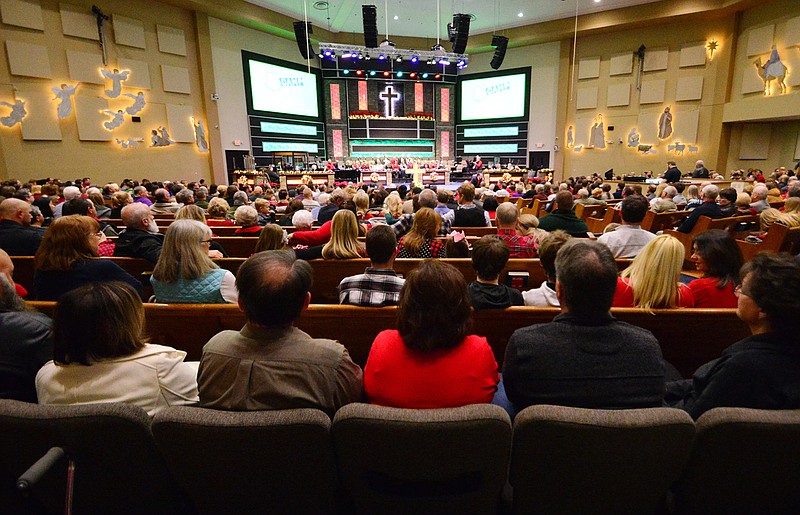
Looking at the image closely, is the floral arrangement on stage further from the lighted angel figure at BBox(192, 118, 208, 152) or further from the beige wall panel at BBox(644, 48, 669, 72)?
the beige wall panel at BBox(644, 48, 669, 72)

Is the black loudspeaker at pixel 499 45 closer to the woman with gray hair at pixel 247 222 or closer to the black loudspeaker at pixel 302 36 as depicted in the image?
the black loudspeaker at pixel 302 36

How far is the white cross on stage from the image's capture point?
695 inches

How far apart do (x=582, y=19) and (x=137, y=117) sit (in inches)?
576

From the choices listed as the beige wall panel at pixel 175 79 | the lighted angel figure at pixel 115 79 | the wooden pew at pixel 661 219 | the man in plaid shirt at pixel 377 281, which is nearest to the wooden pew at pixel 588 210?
the wooden pew at pixel 661 219

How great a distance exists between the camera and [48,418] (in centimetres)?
103

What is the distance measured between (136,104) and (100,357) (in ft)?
41.6

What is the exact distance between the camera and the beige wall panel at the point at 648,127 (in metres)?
14.0

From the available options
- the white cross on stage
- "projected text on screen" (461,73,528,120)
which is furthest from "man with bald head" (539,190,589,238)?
the white cross on stage

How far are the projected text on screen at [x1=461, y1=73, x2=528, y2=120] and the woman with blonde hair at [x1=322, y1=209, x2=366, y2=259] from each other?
16.0 metres

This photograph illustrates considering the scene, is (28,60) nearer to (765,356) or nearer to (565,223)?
(565,223)

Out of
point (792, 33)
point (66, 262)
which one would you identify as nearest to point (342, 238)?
point (66, 262)

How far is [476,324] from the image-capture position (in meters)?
1.93

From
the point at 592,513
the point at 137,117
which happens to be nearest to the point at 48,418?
the point at 592,513

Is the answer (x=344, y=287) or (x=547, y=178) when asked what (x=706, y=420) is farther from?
(x=547, y=178)
